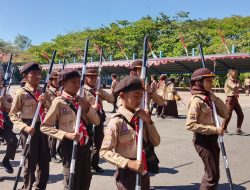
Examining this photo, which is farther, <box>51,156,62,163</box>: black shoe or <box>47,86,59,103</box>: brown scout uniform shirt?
<box>51,156,62,163</box>: black shoe

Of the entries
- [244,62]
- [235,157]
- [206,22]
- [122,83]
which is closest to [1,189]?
[122,83]

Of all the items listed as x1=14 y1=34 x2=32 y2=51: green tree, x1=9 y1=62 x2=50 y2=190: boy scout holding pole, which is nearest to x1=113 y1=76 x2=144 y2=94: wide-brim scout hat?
x1=9 y1=62 x2=50 y2=190: boy scout holding pole

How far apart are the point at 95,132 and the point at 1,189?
1.85m

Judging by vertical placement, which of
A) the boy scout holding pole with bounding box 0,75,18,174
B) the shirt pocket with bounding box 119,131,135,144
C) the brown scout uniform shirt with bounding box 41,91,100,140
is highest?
the brown scout uniform shirt with bounding box 41,91,100,140

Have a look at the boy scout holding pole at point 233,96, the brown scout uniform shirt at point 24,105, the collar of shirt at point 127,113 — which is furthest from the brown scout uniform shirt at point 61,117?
the boy scout holding pole at point 233,96

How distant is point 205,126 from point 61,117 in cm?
176

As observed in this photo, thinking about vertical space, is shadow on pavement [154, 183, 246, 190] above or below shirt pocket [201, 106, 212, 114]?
below

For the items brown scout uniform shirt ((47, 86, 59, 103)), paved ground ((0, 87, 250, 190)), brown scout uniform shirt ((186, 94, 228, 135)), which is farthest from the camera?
brown scout uniform shirt ((47, 86, 59, 103))

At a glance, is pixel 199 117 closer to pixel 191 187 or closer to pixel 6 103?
pixel 191 187

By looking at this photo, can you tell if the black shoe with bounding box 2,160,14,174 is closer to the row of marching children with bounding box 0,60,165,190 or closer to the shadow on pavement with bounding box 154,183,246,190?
the row of marching children with bounding box 0,60,165,190

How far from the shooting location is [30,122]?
5551 millimetres

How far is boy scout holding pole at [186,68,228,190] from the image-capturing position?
4.71 m

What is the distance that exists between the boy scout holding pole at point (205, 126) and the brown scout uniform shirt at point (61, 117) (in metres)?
1.25

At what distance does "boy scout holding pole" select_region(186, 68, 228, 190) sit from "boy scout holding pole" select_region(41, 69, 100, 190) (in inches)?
49.4
